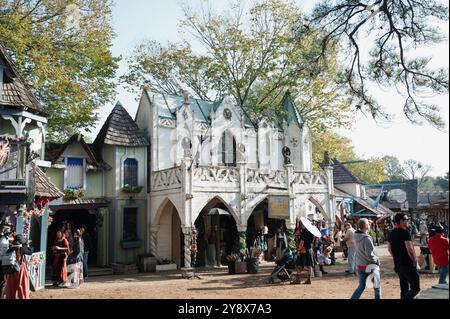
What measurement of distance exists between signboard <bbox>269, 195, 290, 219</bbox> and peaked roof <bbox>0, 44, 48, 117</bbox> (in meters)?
10.3

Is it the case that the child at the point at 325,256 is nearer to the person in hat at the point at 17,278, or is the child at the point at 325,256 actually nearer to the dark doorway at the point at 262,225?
the dark doorway at the point at 262,225

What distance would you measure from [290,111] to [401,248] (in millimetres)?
18245

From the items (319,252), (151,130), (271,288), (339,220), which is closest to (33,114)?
(151,130)

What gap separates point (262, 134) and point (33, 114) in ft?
41.2

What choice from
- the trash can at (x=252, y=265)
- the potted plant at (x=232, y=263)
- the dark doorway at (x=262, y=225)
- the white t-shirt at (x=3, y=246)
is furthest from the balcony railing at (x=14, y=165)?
the dark doorway at (x=262, y=225)

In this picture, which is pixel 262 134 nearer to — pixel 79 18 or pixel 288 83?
pixel 288 83

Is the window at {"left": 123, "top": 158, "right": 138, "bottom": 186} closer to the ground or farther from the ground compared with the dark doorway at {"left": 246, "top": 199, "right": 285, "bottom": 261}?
farther from the ground

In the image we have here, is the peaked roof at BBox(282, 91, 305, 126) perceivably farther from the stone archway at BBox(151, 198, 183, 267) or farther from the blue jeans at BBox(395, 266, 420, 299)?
the blue jeans at BBox(395, 266, 420, 299)

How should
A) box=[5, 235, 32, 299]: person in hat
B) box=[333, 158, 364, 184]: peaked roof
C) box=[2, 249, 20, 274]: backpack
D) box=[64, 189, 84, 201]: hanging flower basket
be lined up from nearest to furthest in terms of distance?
1. box=[2, 249, 20, 274]: backpack
2. box=[5, 235, 32, 299]: person in hat
3. box=[64, 189, 84, 201]: hanging flower basket
4. box=[333, 158, 364, 184]: peaked roof

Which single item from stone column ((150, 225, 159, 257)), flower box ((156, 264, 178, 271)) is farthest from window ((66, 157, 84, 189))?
flower box ((156, 264, 178, 271))

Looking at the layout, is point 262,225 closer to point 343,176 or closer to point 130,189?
point 130,189

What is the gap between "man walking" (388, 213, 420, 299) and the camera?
7.50 metres

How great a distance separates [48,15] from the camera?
20297 mm

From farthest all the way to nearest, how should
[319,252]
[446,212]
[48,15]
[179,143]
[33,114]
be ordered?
[179,143] < [48,15] < [319,252] < [33,114] < [446,212]
